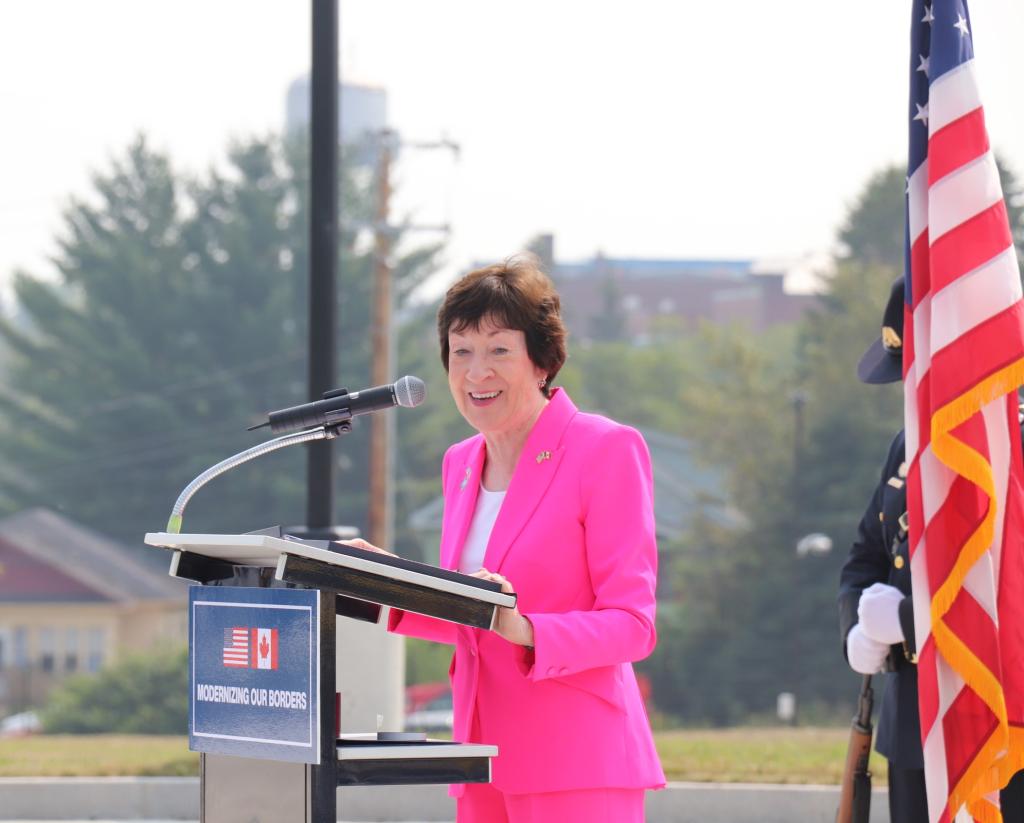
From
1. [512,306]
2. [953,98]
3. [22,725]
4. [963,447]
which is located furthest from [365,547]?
[22,725]

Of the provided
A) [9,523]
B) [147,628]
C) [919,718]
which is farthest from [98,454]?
[919,718]

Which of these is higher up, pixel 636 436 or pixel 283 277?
pixel 283 277

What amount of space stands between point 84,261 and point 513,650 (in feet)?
174

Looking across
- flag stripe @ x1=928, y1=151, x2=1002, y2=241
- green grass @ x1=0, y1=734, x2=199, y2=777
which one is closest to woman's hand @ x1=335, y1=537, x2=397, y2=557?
flag stripe @ x1=928, y1=151, x2=1002, y2=241

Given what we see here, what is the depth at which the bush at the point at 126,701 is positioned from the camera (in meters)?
43.0

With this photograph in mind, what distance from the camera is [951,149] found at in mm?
3861

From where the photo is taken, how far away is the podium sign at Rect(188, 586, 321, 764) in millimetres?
2619

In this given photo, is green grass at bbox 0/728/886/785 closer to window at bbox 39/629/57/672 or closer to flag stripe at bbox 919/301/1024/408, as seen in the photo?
flag stripe at bbox 919/301/1024/408

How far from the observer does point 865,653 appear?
13.1 ft

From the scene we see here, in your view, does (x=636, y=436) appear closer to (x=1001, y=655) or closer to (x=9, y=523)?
(x=1001, y=655)

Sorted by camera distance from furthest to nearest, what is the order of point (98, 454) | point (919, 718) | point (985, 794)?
point (98, 454) → point (919, 718) → point (985, 794)

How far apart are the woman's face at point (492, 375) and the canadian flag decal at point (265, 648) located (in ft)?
2.20

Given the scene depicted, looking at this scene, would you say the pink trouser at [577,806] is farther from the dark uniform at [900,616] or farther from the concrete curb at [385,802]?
the concrete curb at [385,802]

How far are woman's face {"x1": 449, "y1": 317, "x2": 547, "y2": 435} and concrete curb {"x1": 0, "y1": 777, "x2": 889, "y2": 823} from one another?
2.98 m
